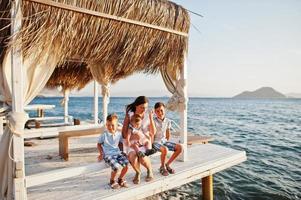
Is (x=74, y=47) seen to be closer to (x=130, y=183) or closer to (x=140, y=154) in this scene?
(x=140, y=154)

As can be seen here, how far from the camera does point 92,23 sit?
359cm

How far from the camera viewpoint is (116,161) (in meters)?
3.73

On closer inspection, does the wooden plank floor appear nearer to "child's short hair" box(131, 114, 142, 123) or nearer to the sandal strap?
the sandal strap

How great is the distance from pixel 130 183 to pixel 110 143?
75cm

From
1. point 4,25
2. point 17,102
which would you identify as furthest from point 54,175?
point 4,25

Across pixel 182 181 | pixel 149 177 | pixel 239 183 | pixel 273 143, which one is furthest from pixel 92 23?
pixel 273 143

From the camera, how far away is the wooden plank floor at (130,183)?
11.7 ft

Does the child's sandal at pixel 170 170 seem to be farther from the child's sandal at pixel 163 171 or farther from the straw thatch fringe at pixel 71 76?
the straw thatch fringe at pixel 71 76

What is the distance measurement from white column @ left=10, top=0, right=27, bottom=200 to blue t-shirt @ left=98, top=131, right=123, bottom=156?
3.87 feet

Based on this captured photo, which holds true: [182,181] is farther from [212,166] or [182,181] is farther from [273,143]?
[273,143]

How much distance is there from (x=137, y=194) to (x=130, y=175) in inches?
24.5

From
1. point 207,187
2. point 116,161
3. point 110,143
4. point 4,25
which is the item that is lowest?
point 207,187

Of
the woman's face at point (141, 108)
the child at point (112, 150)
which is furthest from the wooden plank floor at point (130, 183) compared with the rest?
the woman's face at point (141, 108)

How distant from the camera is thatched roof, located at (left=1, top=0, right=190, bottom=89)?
315 centimetres
